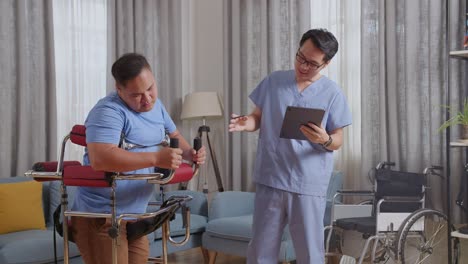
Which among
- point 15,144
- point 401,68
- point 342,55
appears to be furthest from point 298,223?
point 15,144

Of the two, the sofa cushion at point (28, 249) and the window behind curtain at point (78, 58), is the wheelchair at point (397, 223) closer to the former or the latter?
the sofa cushion at point (28, 249)

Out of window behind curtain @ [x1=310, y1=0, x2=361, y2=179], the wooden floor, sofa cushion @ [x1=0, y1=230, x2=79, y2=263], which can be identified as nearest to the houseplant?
window behind curtain @ [x1=310, y1=0, x2=361, y2=179]

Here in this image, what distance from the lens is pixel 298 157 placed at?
228 cm

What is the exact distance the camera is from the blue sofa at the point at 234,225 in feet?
12.5

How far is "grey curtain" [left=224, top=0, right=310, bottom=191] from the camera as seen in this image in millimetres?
4848

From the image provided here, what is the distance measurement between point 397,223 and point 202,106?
2107 millimetres

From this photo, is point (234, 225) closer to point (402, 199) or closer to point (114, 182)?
point (402, 199)

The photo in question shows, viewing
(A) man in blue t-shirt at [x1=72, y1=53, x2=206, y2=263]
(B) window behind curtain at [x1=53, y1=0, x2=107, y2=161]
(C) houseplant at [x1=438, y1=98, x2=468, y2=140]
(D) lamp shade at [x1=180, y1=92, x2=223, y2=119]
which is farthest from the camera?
(D) lamp shade at [x1=180, y1=92, x2=223, y2=119]

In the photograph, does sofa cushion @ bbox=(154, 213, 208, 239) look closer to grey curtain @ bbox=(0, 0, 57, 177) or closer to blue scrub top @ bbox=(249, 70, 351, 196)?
grey curtain @ bbox=(0, 0, 57, 177)

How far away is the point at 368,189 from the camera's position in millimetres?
4188

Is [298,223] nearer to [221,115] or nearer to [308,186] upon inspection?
[308,186]

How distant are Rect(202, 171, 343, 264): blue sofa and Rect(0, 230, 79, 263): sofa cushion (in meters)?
0.97

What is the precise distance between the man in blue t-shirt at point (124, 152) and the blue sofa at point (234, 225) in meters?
2.03

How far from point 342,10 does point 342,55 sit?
0.34m
